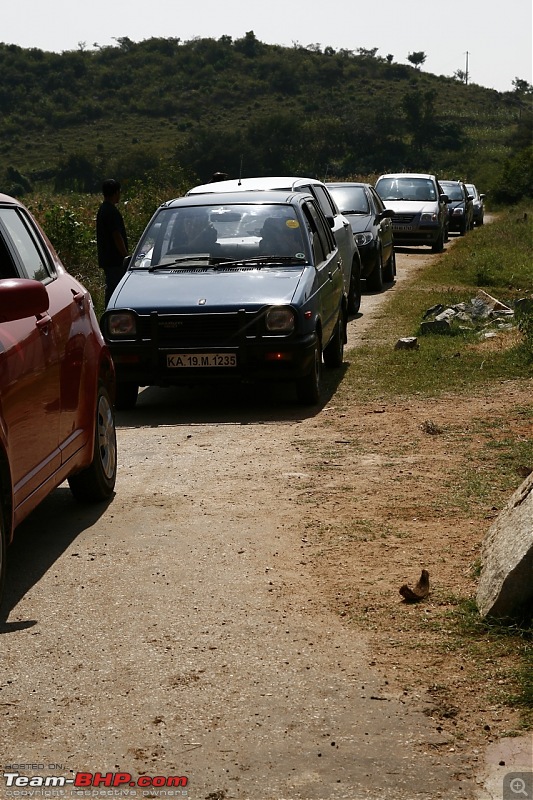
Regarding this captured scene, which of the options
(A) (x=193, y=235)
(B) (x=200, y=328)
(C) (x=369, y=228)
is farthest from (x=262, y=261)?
Result: (C) (x=369, y=228)

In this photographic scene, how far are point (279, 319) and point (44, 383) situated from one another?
4.15 m

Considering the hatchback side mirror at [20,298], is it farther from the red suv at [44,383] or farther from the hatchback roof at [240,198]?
the hatchback roof at [240,198]

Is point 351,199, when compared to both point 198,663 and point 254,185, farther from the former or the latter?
point 198,663

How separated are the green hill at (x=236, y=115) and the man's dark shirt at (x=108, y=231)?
1846 inches

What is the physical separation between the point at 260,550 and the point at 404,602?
1055mm

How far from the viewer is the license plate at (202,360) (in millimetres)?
9930

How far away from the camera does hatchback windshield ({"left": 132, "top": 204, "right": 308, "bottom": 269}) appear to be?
10930 millimetres

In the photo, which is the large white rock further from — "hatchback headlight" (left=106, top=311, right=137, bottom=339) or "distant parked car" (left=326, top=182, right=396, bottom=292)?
"distant parked car" (left=326, top=182, right=396, bottom=292)

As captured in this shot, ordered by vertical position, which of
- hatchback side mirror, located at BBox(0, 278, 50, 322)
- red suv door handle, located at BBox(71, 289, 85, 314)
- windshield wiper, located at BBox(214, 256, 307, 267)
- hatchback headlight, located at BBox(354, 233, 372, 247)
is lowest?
hatchback headlight, located at BBox(354, 233, 372, 247)

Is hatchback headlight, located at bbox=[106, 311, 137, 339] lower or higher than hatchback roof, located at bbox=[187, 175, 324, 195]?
lower

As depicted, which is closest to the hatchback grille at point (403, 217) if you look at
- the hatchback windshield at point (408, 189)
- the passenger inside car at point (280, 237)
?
the hatchback windshield at point (408, 189)

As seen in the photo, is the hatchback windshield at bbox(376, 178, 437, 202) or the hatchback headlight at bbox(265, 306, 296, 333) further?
the hatchback windshield at bbox(376, 178, 437, 202)

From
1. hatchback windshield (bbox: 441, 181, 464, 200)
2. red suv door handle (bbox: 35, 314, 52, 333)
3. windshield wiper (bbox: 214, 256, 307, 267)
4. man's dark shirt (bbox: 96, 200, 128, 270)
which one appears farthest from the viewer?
hatchback windshield (bbox: 441, 181, 464, 200)

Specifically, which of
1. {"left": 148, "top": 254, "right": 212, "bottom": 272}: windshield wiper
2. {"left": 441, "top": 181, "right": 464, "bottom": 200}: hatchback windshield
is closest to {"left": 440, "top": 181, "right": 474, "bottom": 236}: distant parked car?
{"left": 441, "top": 181, "right": 464, "bottom": 200}: hatchback windshield
